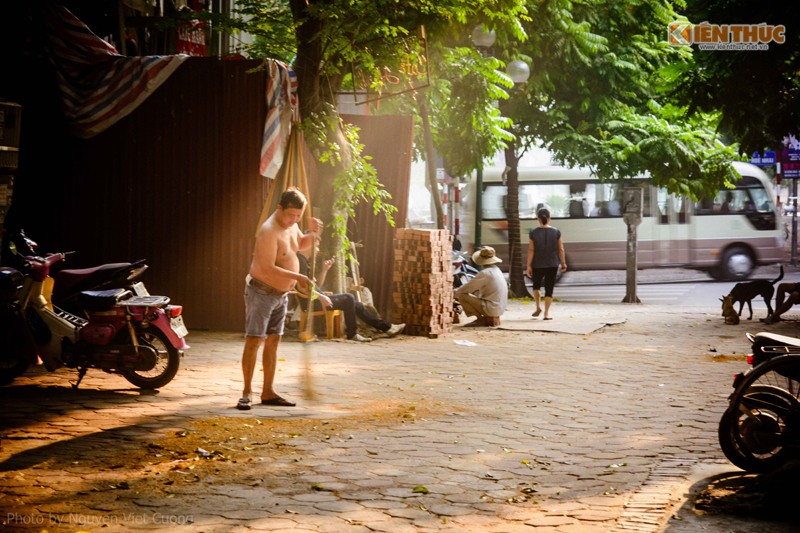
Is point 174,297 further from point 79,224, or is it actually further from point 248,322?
point 248,322

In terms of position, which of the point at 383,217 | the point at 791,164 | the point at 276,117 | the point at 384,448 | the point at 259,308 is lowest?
the point at 384,448

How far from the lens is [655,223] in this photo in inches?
1171

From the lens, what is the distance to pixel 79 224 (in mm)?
14555

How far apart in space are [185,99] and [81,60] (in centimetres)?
150

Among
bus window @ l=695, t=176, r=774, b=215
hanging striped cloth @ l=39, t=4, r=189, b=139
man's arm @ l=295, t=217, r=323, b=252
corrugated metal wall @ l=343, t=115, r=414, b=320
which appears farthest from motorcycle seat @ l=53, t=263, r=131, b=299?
bus window @ l=695, t=176, r=774, b=215

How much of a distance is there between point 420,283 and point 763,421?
9183mm

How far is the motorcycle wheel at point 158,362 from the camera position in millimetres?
9289

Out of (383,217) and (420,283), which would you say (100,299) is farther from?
(383,217)

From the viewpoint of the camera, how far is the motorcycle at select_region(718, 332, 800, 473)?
630cm

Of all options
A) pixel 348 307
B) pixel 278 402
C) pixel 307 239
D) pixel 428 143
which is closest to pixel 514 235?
pixel 428 143

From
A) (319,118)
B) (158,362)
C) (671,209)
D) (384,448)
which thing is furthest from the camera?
(671,209)

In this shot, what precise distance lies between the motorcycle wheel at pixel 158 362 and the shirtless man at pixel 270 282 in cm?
91

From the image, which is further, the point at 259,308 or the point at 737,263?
the point at 737,263

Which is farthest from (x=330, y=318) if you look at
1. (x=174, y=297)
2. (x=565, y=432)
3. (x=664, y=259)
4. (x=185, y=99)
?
(x=664, y=259)
